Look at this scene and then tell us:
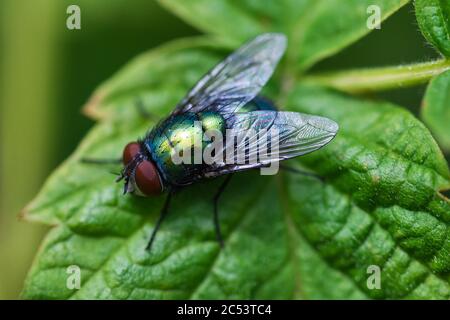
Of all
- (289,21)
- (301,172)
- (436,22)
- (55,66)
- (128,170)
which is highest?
(55,66)

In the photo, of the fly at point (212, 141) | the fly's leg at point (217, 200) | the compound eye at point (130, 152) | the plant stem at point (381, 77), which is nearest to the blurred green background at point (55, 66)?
the plant stem at point (381, 77)

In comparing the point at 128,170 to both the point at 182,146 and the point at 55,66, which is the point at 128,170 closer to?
the point at 182,146

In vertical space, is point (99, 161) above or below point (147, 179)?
above

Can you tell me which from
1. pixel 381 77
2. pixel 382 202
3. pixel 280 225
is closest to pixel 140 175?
pixel 280 225

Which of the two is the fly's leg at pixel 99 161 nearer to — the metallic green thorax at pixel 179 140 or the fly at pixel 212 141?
the fly at pixel 212 141

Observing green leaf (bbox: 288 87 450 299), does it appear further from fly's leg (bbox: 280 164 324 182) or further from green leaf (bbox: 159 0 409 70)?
green leaf (bbox: 159 0 409 70)
